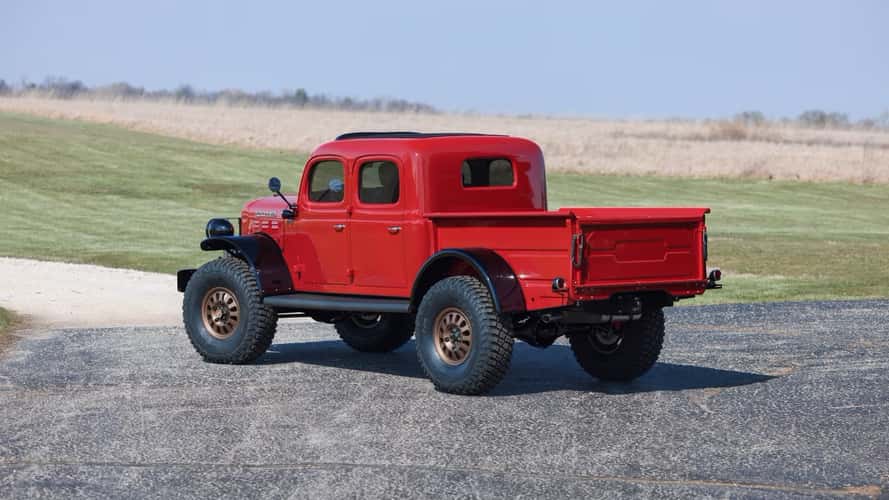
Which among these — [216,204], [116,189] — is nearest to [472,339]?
[216,204]

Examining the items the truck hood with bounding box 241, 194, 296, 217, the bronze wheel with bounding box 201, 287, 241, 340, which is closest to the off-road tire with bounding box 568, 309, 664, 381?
the truck hood with bounding box 241, 194, 296, 217

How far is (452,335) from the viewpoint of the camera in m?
11.6

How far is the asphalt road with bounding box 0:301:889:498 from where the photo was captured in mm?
8438

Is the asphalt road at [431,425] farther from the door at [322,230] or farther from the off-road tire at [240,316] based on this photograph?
the door at [322,230]

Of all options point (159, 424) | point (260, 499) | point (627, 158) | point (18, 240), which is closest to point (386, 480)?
point (260, 499)

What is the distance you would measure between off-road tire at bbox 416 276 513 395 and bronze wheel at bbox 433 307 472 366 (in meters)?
0.03

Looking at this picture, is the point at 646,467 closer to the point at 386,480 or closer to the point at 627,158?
the point at 386,480

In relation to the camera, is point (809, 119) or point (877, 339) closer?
point (877, 339)

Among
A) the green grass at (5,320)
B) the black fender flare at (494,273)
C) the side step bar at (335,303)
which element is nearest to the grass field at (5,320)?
the green grass at (5,320)

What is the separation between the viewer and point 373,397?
1154cm

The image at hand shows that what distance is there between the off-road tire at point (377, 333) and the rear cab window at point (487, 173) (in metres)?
2.06

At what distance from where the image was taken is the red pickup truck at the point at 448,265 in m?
11.0

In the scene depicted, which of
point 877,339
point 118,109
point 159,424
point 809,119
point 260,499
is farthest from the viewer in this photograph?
point 809,119

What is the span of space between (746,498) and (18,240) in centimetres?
2439
